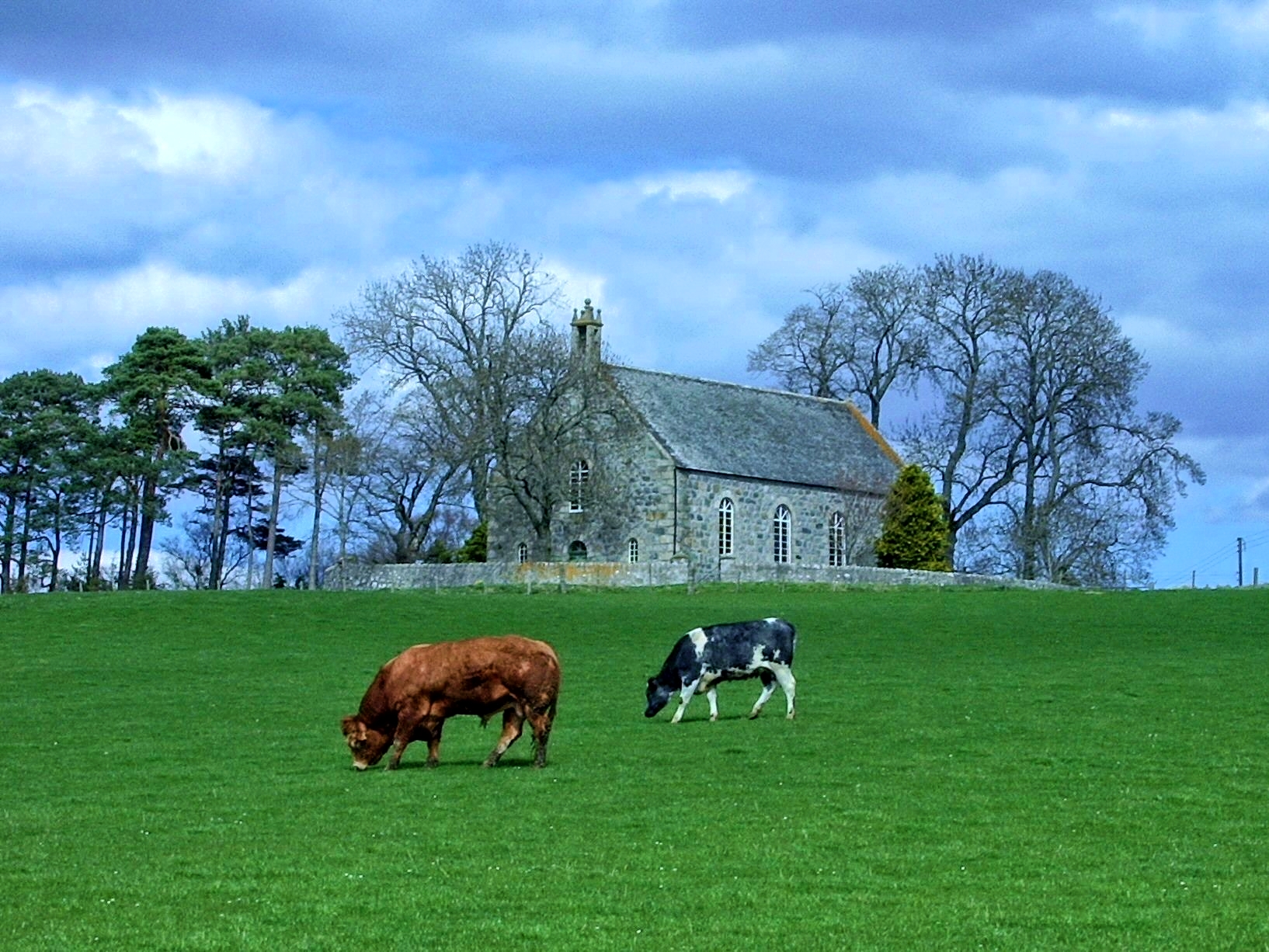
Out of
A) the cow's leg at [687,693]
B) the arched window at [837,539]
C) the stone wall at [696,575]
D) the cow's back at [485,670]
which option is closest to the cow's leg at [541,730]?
the cow's back at [485,670]

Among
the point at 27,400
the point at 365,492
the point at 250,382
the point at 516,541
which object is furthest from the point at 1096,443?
the point at 27,400

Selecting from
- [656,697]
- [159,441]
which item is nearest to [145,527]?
[159,441]

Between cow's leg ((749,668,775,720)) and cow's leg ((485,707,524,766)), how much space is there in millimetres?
5900

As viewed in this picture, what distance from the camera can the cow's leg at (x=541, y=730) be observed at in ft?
70.8

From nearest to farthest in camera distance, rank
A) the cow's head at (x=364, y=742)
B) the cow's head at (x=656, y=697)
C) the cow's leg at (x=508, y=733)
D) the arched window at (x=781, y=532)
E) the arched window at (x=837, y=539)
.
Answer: the cow's leg at (x=508, y=733) → the cow's head at (x=364, y=742) → the cow's head at (x=656, y=697) → the arched window at (x=781, y=532) → the arched window at (x=837, y=539)

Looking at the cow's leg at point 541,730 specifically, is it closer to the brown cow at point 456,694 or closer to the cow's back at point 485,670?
the brown cow at point 456,694

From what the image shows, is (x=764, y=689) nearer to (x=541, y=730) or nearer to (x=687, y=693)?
(x=687, y=693)

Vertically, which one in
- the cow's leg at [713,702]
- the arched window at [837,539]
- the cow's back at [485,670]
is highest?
the arched window at [837,539]

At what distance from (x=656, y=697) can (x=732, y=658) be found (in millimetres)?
1263

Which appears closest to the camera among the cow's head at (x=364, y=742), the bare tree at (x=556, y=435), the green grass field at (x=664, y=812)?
the green grass field at (x=664, y=812)

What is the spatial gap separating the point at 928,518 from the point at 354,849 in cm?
6658

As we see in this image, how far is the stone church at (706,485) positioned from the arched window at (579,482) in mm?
62

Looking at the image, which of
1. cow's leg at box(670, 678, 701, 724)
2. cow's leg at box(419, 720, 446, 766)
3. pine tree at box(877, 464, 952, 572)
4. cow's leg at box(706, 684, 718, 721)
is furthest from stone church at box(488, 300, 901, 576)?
cow's leg at box(419, 720, 446, 766)

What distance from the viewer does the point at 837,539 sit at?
83.6 m
